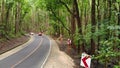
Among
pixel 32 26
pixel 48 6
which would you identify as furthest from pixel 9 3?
pixel 32 26

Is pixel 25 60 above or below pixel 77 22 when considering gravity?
below

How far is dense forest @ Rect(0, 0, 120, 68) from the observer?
15269mm

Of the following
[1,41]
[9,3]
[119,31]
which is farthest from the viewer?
[9,3]

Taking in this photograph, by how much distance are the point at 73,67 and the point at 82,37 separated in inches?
117

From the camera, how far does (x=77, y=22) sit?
32.9m

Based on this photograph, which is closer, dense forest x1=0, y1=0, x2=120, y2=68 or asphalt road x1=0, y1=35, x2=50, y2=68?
dense forest x1=0, y1=0, x2=120, y2=68

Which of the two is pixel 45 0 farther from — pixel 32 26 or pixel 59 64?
pixel 32 26

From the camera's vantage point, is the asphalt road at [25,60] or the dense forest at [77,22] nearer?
the dense forest at [77,22]

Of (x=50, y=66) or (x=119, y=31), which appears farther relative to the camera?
(x=50, y=66)

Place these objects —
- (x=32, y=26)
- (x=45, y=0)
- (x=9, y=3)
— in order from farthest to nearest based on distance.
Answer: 1. (x=32, y=26)
2. (x=9, y=3)
3. (x=45, y=0)

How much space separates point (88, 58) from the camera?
1075cm

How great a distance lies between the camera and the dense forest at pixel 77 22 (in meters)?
15.3

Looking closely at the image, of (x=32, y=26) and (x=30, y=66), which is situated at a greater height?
(x=30, y=66)

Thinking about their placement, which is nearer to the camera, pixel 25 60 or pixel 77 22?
pixel 25 60
